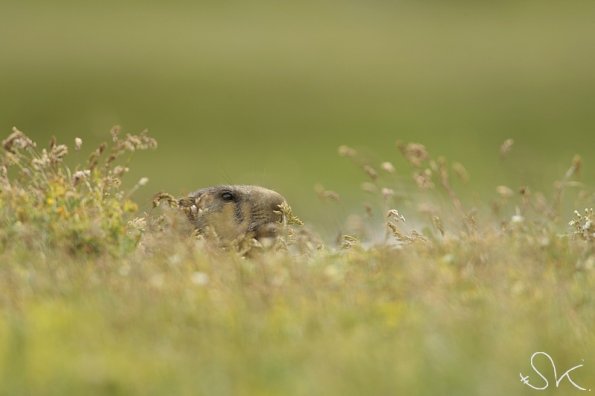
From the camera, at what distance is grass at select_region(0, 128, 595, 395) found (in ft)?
20.9

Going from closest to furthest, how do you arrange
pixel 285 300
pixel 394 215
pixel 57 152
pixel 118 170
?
pixel 285 300, pixel 394 215, pixel 57 152, pixel 118 170

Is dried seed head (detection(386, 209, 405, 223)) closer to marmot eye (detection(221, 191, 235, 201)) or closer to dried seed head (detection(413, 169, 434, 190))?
dried seed head (detection(413, 169, 434, 190))

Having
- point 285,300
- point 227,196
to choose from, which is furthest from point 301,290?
point 227,196

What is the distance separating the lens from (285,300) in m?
7.26

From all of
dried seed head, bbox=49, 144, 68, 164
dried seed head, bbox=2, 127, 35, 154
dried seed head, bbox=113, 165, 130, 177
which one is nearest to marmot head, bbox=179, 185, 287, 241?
dried seed head, bbox=113, 165, 130, 177

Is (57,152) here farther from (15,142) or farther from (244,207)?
(244,207)

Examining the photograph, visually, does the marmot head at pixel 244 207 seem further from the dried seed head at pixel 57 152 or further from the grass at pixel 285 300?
the dried seed head at pixel 57 152

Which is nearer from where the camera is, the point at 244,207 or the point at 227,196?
the point at 244,207

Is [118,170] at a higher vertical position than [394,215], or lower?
higher

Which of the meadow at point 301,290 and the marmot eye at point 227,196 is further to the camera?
the marmot eye at point 227,196

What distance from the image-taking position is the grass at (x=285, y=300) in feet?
20.9

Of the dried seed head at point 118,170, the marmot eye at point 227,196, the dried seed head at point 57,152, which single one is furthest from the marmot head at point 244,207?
the dried seed head at point 57,152

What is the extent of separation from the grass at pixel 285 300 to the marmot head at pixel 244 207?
1.32 m

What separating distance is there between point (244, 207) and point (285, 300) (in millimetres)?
3763
